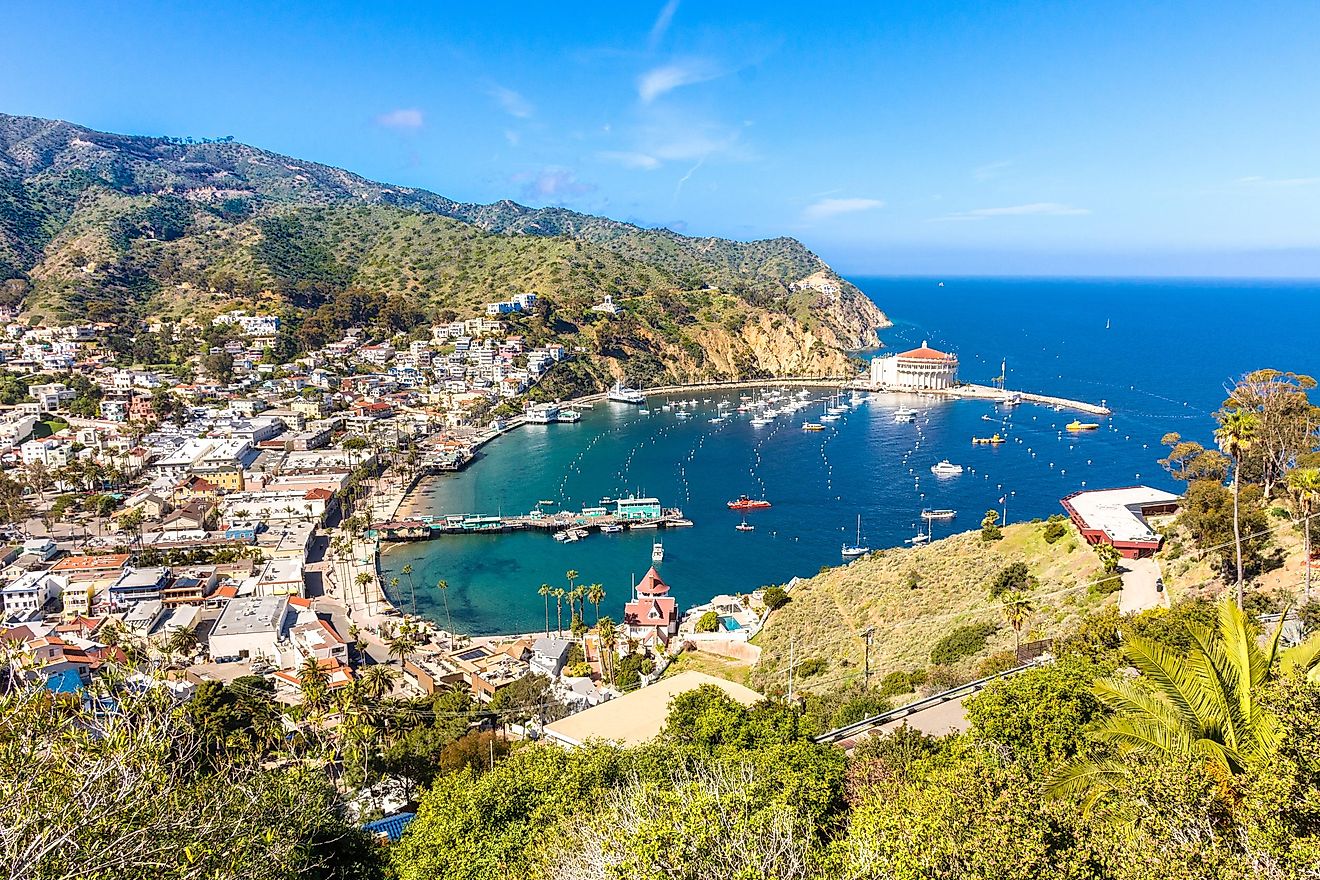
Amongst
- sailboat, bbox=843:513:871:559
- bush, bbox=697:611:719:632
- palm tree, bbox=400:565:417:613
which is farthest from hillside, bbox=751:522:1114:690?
palm tree, bbox=400:565:417:613

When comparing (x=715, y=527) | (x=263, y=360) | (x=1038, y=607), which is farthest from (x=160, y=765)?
(x=263, y=360)

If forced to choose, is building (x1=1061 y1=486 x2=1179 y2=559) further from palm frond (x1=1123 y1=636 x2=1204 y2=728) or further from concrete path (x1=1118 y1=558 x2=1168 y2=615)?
palm frond (x1=1123 y1=636 x2=1204 y2=728)

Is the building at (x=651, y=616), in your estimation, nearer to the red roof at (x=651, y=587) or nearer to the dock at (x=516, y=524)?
the red roof at (x=651, y=587)

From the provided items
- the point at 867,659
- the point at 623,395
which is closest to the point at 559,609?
the point at 867,659

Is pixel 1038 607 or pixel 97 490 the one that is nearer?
pixel 1038 607

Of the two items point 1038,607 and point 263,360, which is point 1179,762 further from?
point 263,360

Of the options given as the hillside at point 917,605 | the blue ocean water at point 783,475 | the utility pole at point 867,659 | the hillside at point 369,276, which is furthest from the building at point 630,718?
the hillside at point 369,276
